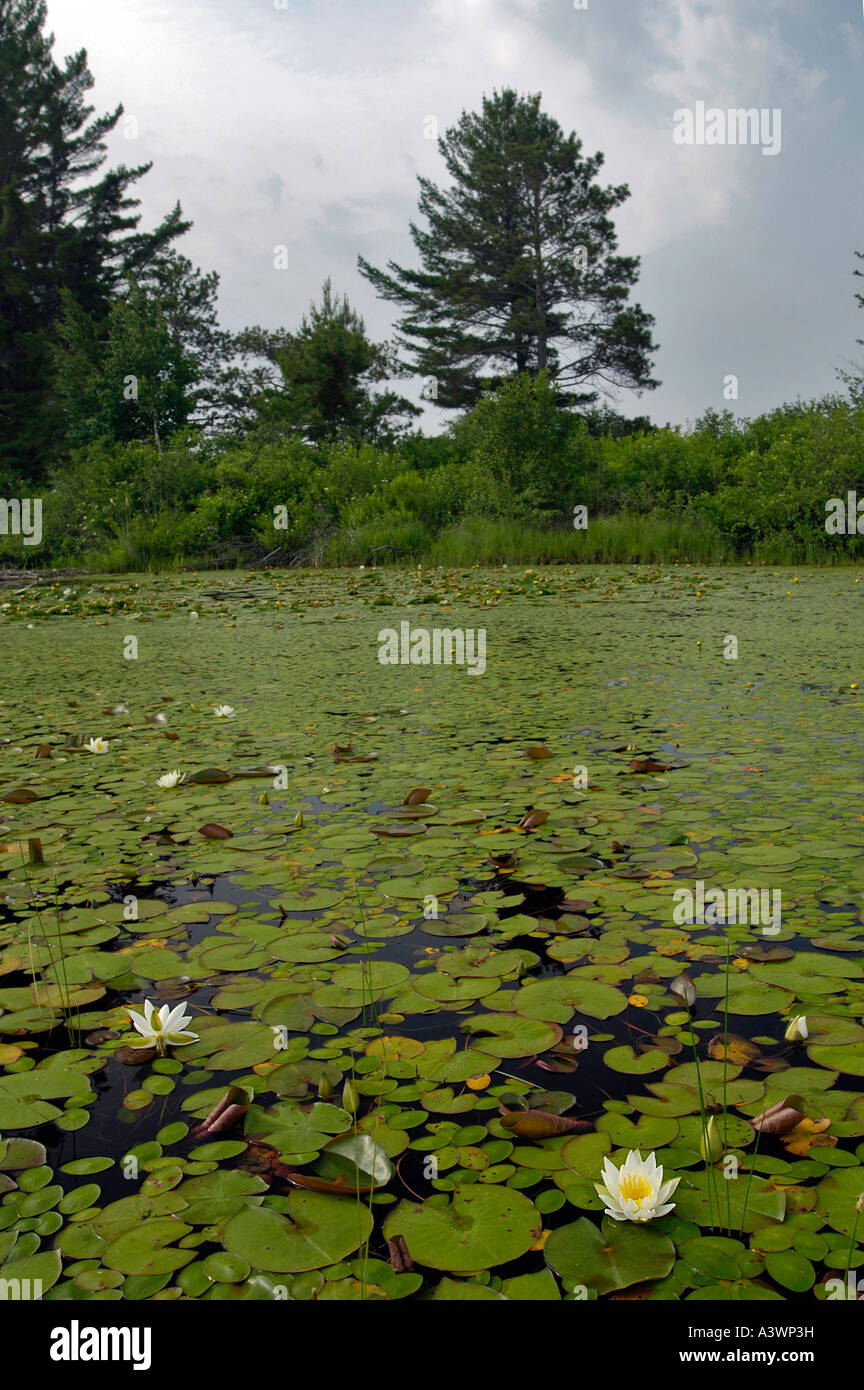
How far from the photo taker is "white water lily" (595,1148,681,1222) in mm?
870

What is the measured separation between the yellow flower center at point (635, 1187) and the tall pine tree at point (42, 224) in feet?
77.6

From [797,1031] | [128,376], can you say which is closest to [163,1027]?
[797,1031]

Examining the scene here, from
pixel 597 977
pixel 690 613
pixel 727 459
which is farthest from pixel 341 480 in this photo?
pixel 597 977

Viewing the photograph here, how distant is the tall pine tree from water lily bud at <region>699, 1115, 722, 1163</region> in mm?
23640

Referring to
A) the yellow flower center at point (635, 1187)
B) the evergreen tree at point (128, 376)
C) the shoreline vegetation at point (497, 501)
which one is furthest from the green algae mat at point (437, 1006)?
the evergreen tree at point (128, 376)

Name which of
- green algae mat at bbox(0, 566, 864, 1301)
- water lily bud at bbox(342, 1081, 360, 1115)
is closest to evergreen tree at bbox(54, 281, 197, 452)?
green algae mat at bbox(0, 566, 864, 1301)

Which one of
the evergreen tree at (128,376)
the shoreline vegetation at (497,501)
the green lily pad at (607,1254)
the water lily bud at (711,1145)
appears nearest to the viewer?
the green lily pad at (607,1254)

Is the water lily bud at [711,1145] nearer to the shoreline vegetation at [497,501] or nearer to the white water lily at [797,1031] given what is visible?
the white water lily at [797,1031]

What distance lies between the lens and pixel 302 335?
23.8 meters

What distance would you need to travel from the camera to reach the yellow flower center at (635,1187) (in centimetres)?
88

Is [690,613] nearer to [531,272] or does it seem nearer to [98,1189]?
[98,1189]

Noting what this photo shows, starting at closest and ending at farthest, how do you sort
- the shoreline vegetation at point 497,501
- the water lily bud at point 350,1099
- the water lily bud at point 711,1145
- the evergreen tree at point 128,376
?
the water lily bud at point 711,1145
the water lily bud at point 350,1099
the shoreline vegetation at point 497,501
the evergreen tree at point 128,376

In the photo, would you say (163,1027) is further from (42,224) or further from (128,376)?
(42,224)

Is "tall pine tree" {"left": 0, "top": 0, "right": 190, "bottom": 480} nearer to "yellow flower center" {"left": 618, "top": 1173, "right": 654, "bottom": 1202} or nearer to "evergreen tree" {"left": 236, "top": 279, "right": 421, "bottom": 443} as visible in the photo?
"evergreen tree" {"left": 236, "top": 279, "right": 421, "bottom": 443}
